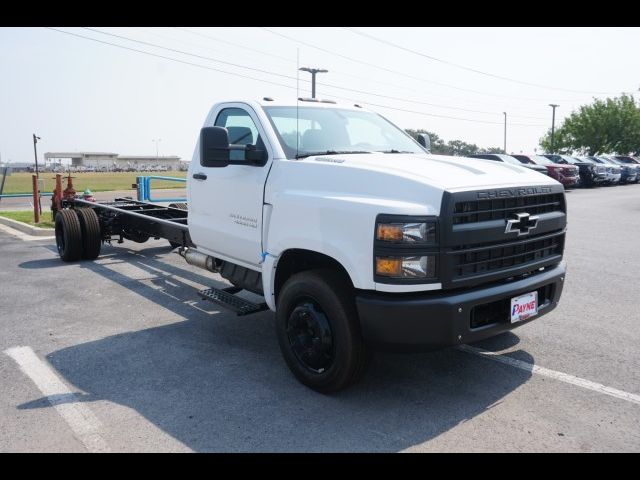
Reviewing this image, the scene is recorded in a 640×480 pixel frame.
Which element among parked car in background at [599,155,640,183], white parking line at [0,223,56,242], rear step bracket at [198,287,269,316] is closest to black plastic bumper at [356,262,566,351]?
rear step bracket at [198,287,269,316]

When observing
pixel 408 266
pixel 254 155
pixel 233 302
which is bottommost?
pixel 233 302

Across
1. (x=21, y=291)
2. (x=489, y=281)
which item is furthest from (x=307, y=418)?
(x=21, y=291)

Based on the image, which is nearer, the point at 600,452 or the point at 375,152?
the point at 600,452

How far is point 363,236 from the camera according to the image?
3266 mm

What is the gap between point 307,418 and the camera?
342 centimetres

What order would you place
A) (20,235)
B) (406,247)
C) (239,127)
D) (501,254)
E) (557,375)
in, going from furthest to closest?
1. (20,235)
2. (239,127)
3. (557,375)
4. (501,254)
5. (406,247)

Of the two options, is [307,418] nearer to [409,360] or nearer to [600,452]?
[409,360]

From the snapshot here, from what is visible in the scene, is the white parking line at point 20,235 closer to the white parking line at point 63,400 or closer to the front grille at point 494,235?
the white parking line at point 63,400

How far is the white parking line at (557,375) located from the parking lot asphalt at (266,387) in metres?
0.02

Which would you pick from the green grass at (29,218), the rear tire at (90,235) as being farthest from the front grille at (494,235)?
the green grass at (29,218)

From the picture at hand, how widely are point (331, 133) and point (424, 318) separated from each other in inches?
80.3

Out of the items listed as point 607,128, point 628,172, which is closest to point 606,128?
point 607,128

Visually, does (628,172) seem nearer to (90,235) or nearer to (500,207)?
(90,235)
